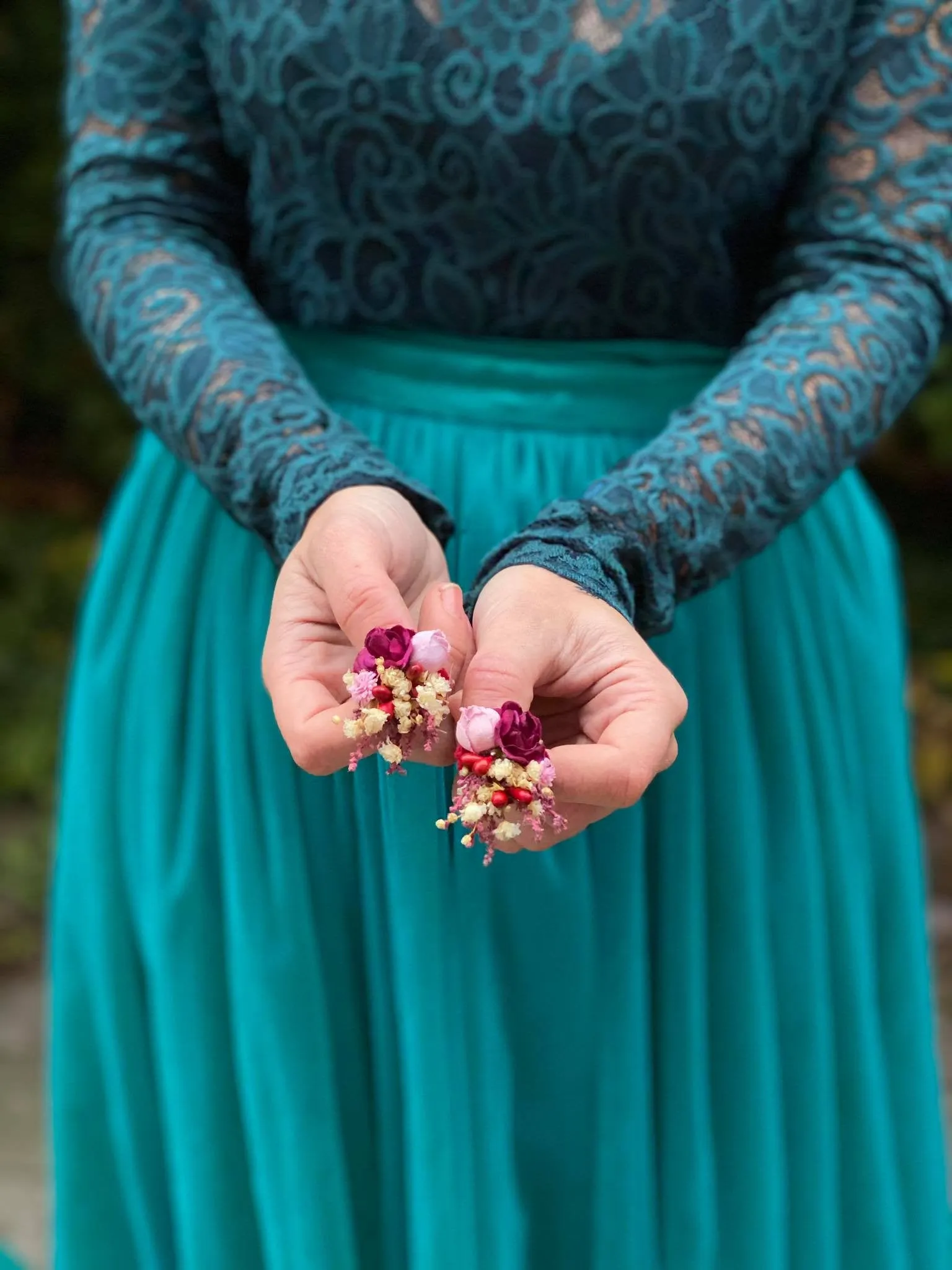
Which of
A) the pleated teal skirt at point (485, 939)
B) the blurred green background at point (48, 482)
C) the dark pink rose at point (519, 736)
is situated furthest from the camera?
the blurred green background at point (48, 482)

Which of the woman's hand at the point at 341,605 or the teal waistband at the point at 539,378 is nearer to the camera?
the woman's hand at the point at 341,605

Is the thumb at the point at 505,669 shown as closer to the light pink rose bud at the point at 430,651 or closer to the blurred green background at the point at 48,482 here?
the light pink rose bud at the point at 430,651

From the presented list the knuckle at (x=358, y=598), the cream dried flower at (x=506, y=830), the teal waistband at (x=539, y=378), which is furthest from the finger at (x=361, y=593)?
the teal waistband at (x=539, y=378)

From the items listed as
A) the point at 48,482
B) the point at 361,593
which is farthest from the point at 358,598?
the point at 48,482

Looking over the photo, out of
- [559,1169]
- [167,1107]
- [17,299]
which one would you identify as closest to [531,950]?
[559,1169]

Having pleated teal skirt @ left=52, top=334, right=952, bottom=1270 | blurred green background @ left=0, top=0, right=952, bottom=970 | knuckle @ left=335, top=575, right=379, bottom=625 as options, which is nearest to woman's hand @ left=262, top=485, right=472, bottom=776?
knuckle @ left=335, top=575, right=379, bottom=625

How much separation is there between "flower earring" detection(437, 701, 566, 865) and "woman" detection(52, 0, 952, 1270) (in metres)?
0.13

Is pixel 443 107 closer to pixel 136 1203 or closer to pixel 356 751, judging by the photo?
pixel 356 751

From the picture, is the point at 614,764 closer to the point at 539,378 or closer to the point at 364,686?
the point at 364,686

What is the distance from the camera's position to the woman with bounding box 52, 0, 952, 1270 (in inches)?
30.5

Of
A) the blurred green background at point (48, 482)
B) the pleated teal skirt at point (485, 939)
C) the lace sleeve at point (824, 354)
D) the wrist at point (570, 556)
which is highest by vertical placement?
the blurred green background at point (48, 482)

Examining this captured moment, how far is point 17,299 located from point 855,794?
260 cm

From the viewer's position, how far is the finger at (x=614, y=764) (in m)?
0.62

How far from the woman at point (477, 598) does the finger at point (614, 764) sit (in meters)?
0.12
